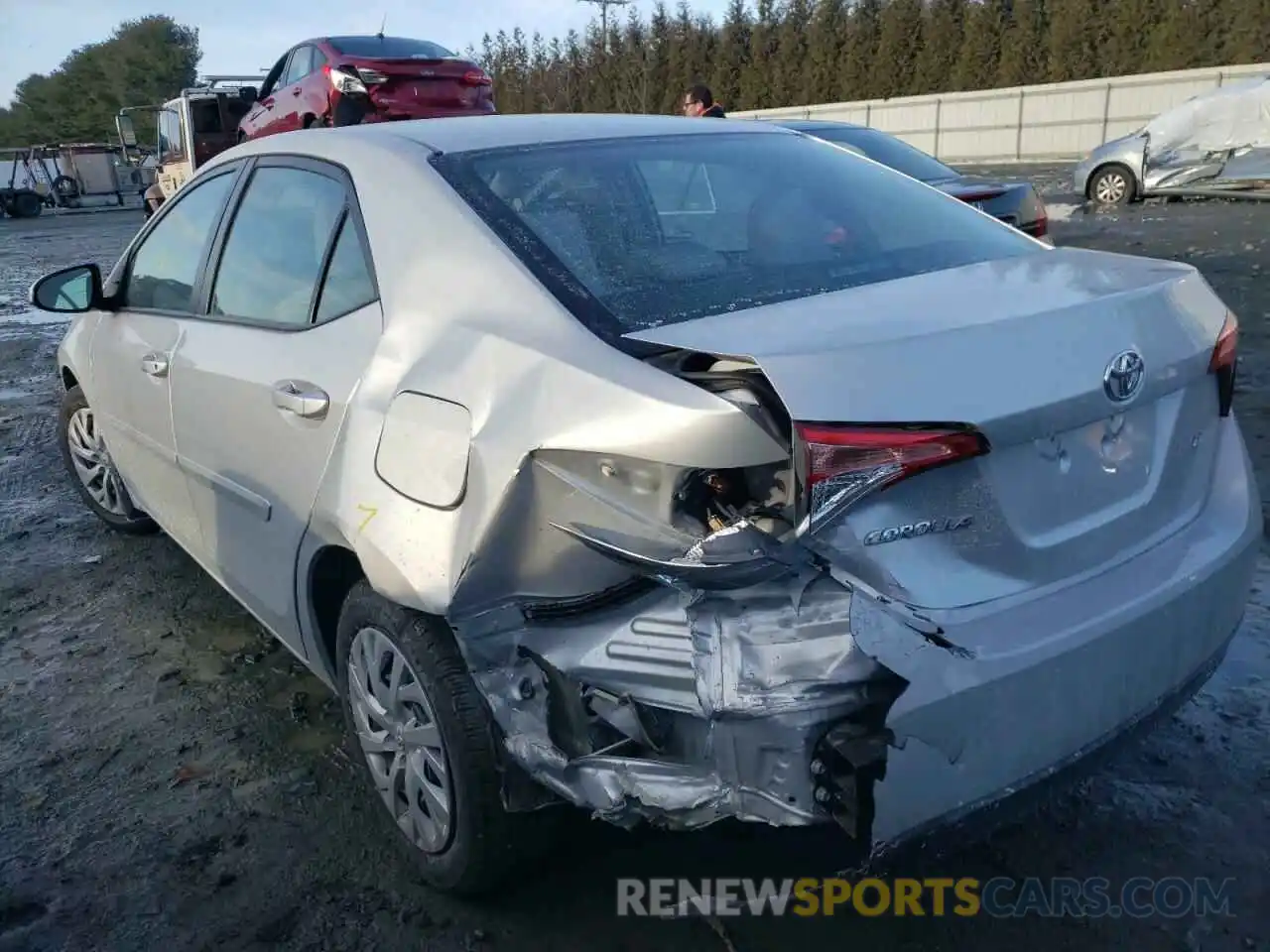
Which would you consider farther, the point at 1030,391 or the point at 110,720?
the point at 110,720

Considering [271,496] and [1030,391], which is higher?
[1030,391]

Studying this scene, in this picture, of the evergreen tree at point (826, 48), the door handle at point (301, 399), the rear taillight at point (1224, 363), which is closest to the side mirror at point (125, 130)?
the evergreen tree at point (826, 48)

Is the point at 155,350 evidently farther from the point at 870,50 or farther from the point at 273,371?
the point at 870,50

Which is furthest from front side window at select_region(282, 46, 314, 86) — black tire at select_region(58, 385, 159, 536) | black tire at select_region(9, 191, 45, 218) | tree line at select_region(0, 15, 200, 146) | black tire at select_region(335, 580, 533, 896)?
tree line at select_region(0, 15, 200, 146)

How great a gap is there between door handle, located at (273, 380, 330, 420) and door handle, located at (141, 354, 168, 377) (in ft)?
3.05

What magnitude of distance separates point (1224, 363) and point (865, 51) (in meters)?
35.1

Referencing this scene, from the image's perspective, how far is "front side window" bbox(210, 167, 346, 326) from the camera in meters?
2.82

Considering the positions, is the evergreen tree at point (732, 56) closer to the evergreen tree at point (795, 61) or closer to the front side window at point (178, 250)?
the evergreen tree at point (795, 61)

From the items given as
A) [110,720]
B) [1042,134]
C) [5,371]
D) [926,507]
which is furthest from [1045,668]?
[1042,134]

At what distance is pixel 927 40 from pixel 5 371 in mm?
30209

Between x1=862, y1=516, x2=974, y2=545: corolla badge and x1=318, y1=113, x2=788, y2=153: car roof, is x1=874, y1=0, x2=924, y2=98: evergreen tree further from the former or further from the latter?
x1=862, y1=516, x2=974, y2=545: corolla badge

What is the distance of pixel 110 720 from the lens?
10.9ft

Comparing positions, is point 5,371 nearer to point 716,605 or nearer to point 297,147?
point 297,147

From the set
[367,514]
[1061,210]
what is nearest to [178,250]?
[367,514]
